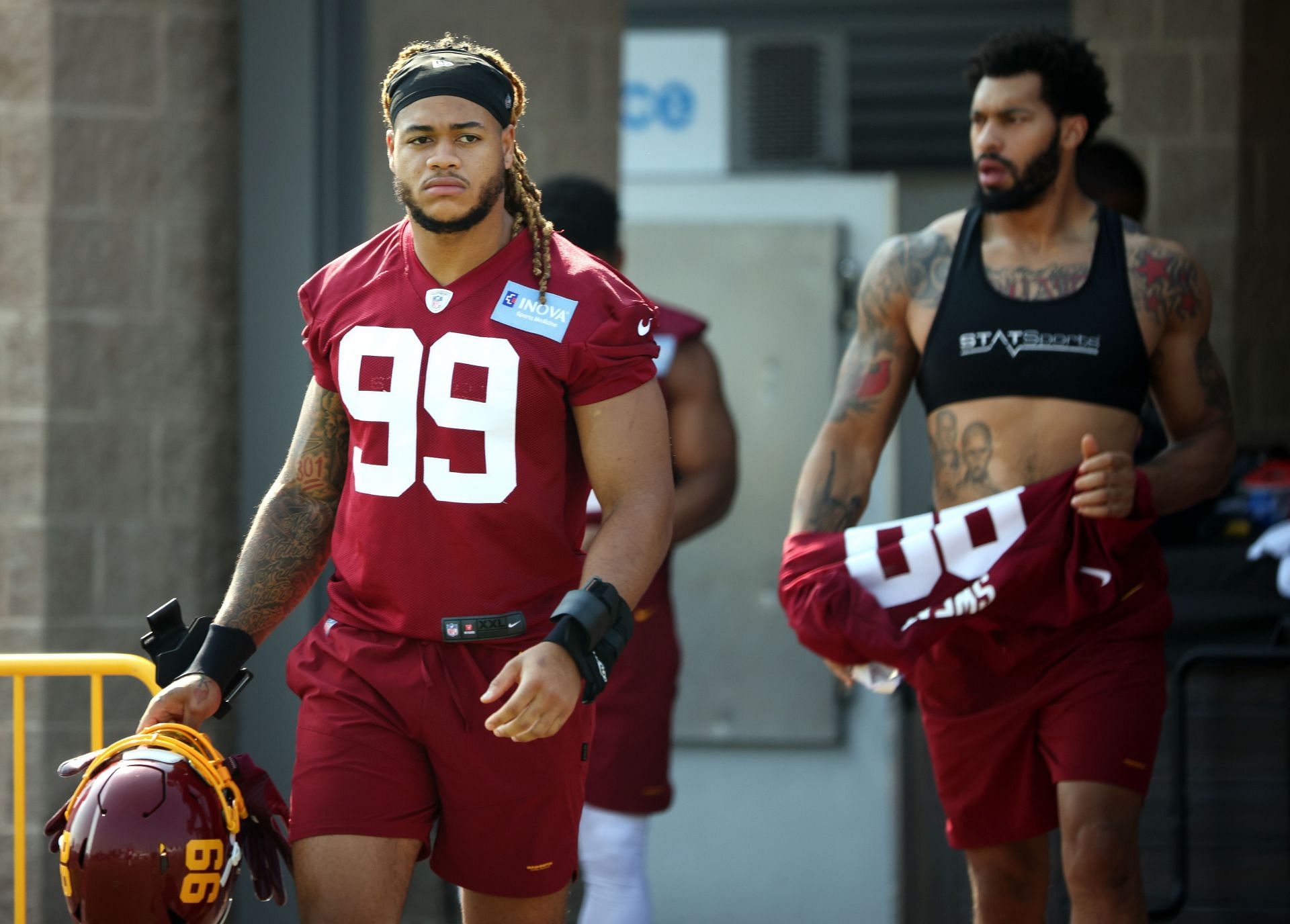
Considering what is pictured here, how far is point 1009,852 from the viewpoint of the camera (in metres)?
4.16

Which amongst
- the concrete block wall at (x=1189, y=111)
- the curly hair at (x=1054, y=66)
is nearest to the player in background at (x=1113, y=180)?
the concrete block wall at (x=1189, y=111)

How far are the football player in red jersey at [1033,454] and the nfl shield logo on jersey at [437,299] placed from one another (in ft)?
4.11

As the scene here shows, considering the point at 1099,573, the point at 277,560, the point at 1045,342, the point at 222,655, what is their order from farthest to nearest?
1. the point at 1045,342
2. the point at 1099,573
3. the point at 277,560
4. the point at 222,655

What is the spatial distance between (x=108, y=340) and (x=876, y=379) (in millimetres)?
2838

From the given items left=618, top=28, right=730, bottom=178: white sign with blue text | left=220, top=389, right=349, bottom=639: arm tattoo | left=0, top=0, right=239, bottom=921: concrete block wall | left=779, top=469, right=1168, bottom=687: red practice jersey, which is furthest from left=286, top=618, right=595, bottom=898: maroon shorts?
left=618, top=28, right=730, bottom=178: white sign with blue text

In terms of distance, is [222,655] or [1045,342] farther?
[1045,342]

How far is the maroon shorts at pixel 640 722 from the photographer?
4.92m

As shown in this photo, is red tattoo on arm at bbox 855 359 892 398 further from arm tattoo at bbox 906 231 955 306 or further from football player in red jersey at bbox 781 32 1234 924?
arm tattoo at bbox 906 231 955 306

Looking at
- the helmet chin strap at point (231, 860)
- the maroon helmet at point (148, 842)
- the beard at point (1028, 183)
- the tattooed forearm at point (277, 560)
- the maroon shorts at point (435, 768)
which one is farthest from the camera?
the beard at point (1028, 183)

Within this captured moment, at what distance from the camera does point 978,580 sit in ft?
13.3

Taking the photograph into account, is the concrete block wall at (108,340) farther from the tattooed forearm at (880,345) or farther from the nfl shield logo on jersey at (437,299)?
the nfl shield logo on jersey at (437,299)

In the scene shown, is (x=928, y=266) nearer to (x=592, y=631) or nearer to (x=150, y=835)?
(x=592, y=631)

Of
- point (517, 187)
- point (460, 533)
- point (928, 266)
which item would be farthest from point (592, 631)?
point (928, 266)

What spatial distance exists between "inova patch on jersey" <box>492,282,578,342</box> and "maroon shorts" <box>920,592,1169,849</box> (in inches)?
61.8
